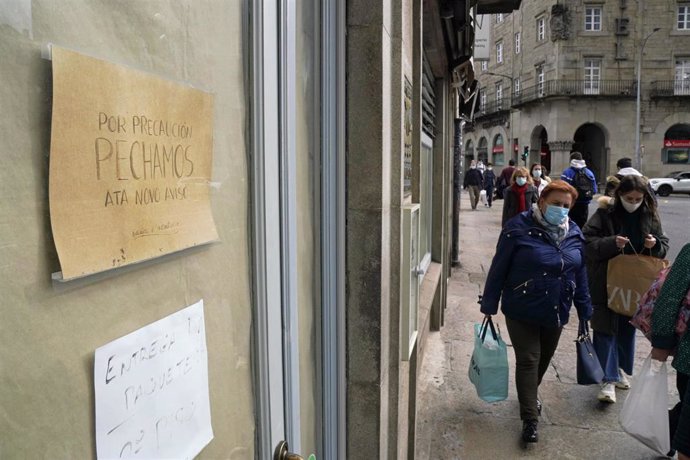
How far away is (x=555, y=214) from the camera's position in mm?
3775

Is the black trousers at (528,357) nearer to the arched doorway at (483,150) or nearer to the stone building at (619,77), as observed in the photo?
the stone building at (619,77)

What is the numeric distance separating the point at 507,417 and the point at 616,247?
1.66 meters

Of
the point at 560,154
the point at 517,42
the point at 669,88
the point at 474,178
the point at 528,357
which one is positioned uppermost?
the point at 517,42

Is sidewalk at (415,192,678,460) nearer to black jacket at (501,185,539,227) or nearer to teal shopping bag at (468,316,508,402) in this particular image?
teal shopping bag at (468,316,508,402)

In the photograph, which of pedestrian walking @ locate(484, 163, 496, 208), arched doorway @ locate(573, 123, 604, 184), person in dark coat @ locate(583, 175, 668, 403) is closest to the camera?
person in dark coat @ locate(583, 175, 668, 403)

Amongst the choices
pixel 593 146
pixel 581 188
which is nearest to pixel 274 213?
pixel 581 188

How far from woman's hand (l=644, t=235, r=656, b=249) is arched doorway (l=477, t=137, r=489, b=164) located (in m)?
49.9

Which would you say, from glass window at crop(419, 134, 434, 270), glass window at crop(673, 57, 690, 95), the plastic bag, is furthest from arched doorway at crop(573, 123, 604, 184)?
the plastic bag

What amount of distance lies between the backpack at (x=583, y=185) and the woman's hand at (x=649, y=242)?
15.9 ft

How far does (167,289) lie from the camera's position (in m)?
1.01

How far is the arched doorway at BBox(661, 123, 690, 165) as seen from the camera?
39.3m

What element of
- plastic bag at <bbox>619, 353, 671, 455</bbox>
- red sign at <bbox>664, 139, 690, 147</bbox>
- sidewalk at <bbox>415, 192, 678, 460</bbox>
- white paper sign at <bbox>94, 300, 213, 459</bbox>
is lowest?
sidewalk at <bbox>415, 192, 678, 460</bbox>

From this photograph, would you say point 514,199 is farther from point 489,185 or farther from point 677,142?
point 677,142

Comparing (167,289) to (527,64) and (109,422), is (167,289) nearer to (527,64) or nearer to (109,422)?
(109,422)
